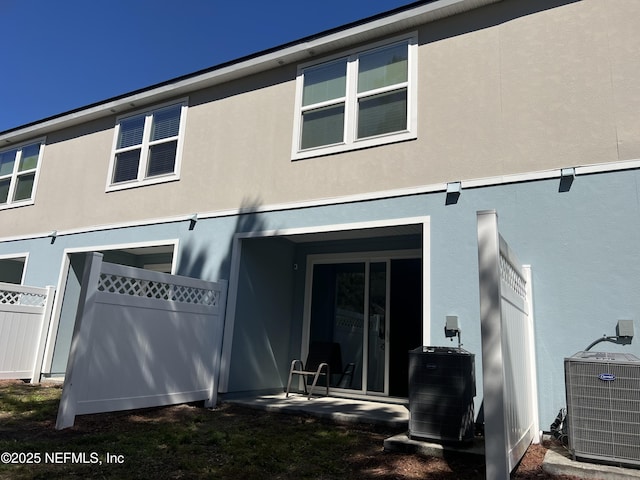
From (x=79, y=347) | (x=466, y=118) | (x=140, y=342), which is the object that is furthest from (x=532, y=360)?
(x=79, y=347)

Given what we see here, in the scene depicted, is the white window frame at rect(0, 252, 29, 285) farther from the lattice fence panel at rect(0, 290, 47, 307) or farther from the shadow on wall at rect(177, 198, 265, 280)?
the shadow on wall at rect(177, 198, 265, 280)

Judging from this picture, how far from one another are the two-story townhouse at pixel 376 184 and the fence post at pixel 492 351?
6.98ft

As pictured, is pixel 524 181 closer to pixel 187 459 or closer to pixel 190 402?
pixel 187 459

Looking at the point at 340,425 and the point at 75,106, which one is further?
the point at 75,106

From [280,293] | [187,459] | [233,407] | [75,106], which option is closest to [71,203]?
[75,106]

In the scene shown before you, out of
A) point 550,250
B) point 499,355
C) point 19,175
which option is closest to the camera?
point 499,355

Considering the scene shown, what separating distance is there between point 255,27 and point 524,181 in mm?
8492

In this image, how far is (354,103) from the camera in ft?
24.3

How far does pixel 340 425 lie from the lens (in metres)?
5.91

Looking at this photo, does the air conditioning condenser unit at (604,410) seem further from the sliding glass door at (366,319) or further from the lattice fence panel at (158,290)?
the lattice fence panel at (158,290)

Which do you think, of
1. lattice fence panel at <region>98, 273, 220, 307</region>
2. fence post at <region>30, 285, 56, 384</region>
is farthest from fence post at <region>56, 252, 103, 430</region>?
fence post at <region>30, 285, 56, 384</region>

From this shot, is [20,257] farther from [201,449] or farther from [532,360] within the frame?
[532,360]

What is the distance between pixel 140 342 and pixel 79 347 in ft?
2.96

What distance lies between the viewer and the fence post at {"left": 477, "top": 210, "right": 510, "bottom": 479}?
338cm
